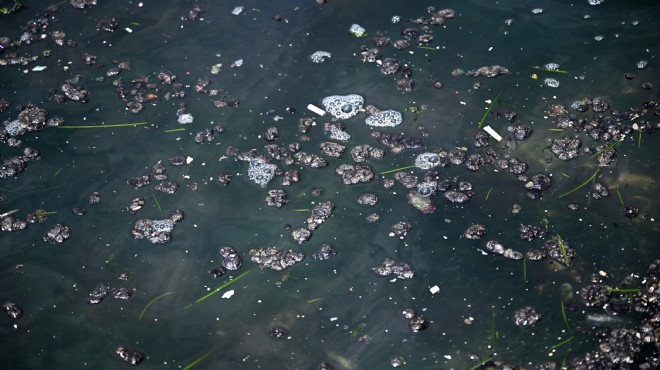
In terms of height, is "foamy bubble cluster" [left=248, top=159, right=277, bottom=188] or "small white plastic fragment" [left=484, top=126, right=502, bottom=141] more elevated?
"small white plastic fragment" [left=484, top=126, right=502, bottom=141]

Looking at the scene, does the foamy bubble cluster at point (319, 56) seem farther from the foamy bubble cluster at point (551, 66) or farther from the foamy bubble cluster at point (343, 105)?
the foamy bubble cluster at point (551, 66)

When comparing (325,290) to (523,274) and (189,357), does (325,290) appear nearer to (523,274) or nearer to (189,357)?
(189,357)

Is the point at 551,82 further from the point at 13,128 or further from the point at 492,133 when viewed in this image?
the point at 13,128

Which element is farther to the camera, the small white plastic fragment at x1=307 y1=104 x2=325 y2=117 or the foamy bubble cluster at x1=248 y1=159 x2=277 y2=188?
the small white plastic fragment at x1=307 y1=104 x2=325 y2=117

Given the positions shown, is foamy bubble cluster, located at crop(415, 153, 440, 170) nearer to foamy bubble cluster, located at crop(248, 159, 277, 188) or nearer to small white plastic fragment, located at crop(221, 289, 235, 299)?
foamy bubble cluster, located at crop(248, 159, 277, 188)

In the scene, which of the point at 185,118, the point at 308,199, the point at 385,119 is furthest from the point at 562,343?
the point at 185,118

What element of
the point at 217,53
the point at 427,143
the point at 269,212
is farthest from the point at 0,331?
the point at 427,143

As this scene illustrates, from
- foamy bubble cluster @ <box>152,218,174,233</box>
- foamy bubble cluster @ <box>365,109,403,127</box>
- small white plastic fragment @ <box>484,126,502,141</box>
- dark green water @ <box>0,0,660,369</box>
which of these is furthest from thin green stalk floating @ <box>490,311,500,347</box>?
foamy bubble cluster @ <box>152,218,174,233</box>
